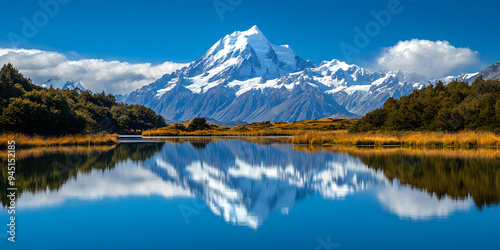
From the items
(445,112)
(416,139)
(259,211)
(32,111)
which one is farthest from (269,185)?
(445,112)

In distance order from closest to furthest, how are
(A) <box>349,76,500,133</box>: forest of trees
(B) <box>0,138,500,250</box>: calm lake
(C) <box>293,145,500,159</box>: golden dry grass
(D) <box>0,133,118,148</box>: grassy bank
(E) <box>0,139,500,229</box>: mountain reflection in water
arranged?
(B) <box>0,138,500,250</box>: calm lake
(E) <box>0,139,500,229</box>: mountain reflection in water
(C) <box>293,145,500,159</box>: golden dry grass
(D) <box>0,133,118,148</box>: grassy bank
(A) <box>349,76,500,133</box>: forest of trees

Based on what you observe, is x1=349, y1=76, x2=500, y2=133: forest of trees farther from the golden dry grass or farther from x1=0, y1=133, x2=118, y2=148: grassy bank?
x1=0, y1=133, x2=118, y2=148: grassy bank

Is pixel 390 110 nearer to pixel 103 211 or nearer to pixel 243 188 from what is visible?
pixel 243 188

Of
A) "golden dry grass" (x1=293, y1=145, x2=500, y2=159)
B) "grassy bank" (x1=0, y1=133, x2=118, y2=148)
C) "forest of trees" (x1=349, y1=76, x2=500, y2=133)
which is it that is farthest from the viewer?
"forest of trees" (x1=349, y1=76, x2=500, y2=133)

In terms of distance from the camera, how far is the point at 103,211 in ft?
43.8

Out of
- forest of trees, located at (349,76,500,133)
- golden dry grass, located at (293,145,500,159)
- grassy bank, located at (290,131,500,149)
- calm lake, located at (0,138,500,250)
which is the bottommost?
calm lake, located at (0,138,500,250)

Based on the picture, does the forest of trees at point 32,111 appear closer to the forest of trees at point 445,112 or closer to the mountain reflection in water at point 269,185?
the mountain reflection in water at point 269,185

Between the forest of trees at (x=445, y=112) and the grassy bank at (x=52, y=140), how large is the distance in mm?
40213

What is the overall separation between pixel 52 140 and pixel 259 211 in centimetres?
4779

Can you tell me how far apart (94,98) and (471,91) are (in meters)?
102

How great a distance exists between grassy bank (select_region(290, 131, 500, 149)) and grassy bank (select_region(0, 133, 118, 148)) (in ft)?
93.4

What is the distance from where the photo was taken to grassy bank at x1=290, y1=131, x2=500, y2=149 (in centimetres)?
4641

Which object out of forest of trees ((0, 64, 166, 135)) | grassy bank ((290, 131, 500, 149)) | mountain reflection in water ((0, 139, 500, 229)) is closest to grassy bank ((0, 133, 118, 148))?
forest of trees ((0, 64, 166, 135))

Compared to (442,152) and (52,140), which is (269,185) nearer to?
(442,152)
